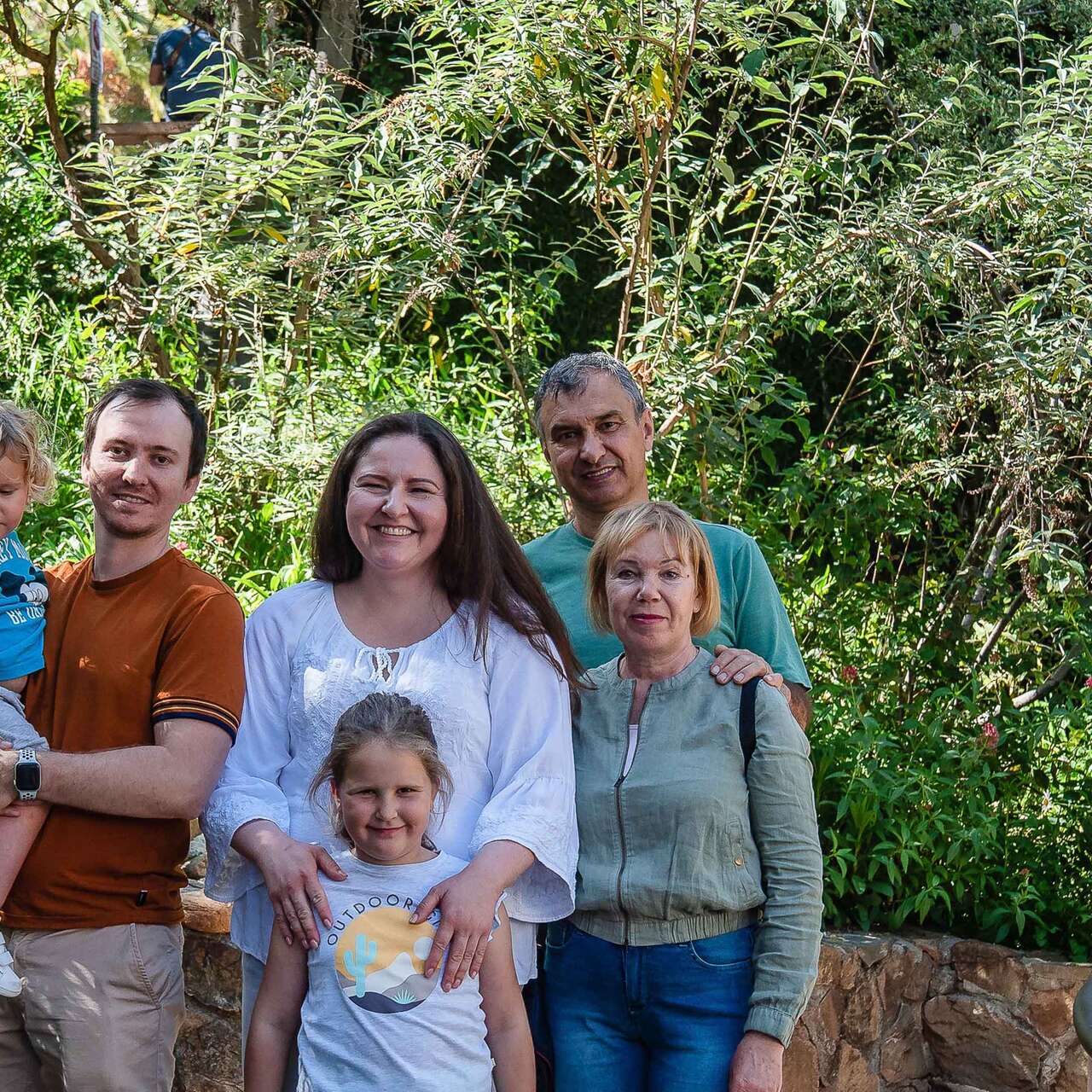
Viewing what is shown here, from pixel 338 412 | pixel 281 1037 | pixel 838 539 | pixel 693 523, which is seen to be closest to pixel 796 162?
pixel 838 539

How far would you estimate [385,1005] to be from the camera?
83.3 inches

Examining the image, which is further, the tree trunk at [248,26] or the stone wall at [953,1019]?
the tree trunk at [248,26]

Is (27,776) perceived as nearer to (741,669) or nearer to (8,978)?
(8,978)

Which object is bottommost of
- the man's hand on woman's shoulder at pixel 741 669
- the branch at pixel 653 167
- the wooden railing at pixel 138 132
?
the man's hand on woman's shoulder at pixel 741 669

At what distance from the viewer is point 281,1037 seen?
86.7 inches

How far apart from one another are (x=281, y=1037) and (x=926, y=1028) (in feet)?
8.92

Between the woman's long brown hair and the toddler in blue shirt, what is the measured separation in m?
0.54

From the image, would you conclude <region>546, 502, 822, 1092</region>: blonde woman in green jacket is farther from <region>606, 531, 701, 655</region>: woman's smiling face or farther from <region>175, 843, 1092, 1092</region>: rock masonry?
<region>175, 843, 1092, 1092</region>: rock masonry

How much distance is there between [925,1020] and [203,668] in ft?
9.50

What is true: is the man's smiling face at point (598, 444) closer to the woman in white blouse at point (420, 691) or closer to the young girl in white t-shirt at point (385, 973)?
the woman in white blouse at point (420, 691)

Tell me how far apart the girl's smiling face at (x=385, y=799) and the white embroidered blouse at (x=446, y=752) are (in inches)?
3.6

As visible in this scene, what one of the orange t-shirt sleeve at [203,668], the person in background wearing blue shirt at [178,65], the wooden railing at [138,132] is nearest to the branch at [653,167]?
the orange t-shirt sleeve at [203,668]

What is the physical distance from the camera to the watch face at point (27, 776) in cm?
225

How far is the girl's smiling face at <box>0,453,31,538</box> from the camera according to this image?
254 cm
